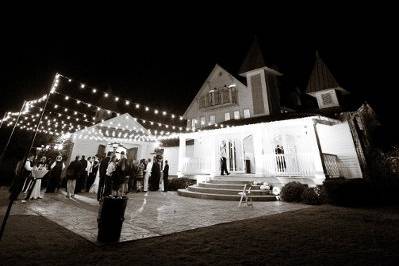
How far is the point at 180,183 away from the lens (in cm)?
1437

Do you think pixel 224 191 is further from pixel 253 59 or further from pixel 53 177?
pixel 253 59

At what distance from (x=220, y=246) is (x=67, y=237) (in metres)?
2.84

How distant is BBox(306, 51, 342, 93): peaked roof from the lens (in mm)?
15562

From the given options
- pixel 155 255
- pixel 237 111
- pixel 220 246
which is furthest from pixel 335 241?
pixel 237 111

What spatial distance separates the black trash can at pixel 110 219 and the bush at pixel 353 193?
8.00 meters

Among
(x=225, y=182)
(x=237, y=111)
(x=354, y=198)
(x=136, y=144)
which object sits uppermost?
(x=237, y=111)

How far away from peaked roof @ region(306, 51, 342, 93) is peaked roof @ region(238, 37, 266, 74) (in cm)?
403

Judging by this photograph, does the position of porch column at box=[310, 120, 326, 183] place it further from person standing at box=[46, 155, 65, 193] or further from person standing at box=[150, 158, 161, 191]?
person standing at box=[46, 155, 65, 193]

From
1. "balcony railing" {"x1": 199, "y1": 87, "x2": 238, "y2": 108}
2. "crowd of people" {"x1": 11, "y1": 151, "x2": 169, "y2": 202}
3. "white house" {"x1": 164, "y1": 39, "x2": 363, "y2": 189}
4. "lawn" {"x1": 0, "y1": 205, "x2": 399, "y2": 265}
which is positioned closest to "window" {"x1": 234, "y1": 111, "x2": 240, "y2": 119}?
"white house" {"x1": 164, "y1": 39, "x2": 363, "y2": 189}

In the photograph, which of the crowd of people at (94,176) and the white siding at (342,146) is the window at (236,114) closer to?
the white siding at (342,146)

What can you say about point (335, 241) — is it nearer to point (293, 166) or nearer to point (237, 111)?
point (293, 166)

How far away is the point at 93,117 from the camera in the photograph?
2261 cm

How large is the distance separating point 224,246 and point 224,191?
6.99m

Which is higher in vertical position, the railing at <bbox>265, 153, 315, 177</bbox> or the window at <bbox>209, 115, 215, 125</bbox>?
the window at <bbox>209, 115, 215, 125</bbox>
